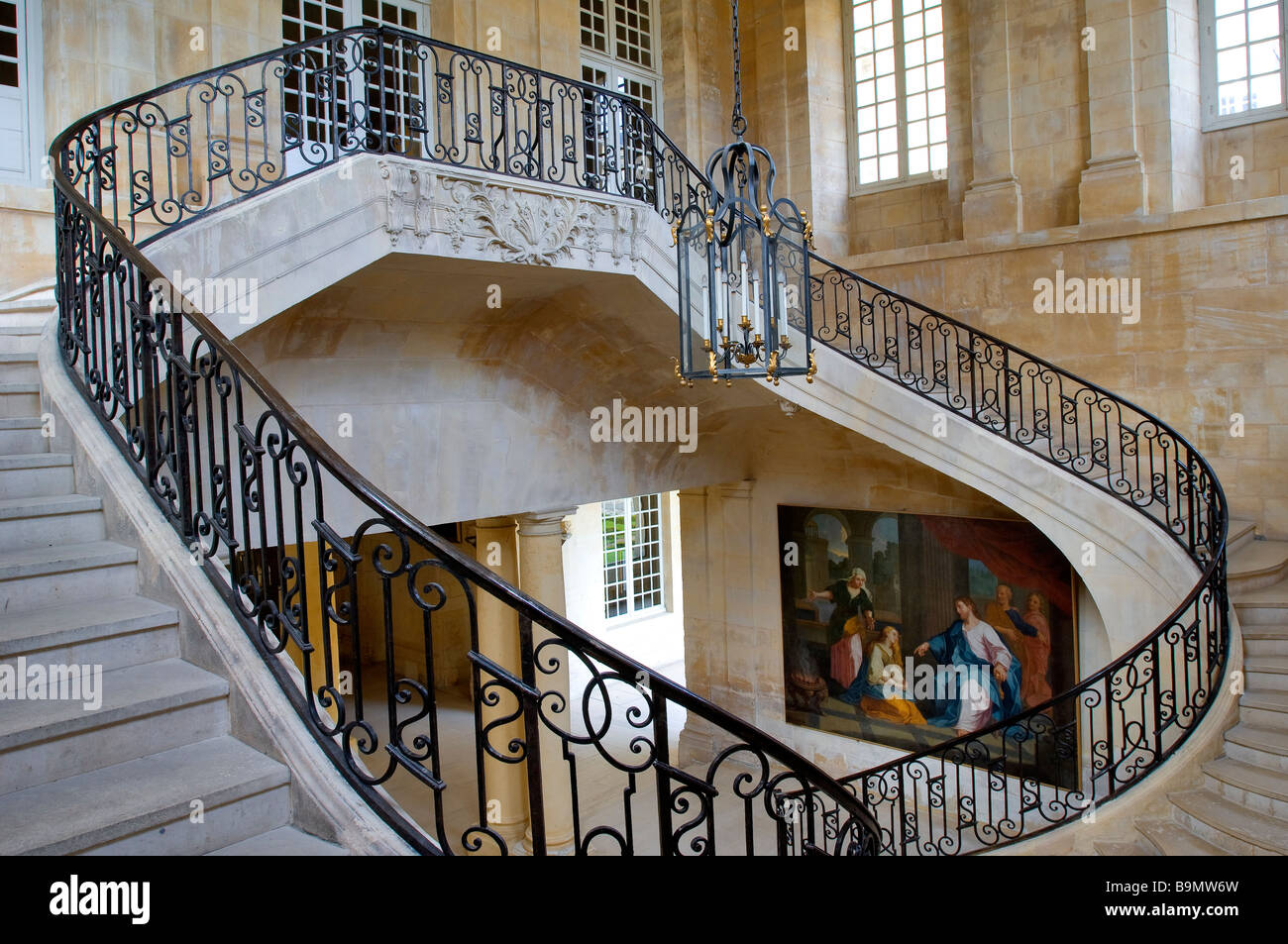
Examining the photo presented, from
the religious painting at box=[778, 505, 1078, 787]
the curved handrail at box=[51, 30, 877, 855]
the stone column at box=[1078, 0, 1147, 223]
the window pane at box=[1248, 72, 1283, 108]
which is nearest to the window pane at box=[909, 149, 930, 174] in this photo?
the stone column at box=[1078, 0, 1147, 223]

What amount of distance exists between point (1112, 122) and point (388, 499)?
885 cm

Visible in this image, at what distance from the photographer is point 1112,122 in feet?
29.7

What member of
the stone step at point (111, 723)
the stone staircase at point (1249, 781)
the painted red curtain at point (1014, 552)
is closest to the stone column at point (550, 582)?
the painted red curtain at point (1014, 552)

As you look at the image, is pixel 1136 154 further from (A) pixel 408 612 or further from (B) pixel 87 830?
(A) pixel 408 612

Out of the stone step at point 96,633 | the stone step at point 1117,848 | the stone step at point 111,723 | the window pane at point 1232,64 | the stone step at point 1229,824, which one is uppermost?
the window pane at point 1232,64

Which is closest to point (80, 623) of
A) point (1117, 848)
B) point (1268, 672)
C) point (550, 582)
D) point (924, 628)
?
point (1117, 848)

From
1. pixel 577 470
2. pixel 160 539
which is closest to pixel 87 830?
pixel 160 539

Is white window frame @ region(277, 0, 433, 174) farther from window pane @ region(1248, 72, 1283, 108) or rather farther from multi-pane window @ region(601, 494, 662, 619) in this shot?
multi-pane window @ region(601, 494, 662, 619)

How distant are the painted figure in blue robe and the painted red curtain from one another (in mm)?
497

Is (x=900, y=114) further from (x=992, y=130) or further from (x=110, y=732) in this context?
(x=110, y=732)

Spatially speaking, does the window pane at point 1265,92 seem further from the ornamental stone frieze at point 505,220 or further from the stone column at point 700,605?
the stone column at point 700,605

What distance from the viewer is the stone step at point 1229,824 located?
517cm

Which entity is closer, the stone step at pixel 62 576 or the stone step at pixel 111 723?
the stone step at pixel 111 723

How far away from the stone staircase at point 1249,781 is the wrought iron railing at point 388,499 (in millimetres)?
285
